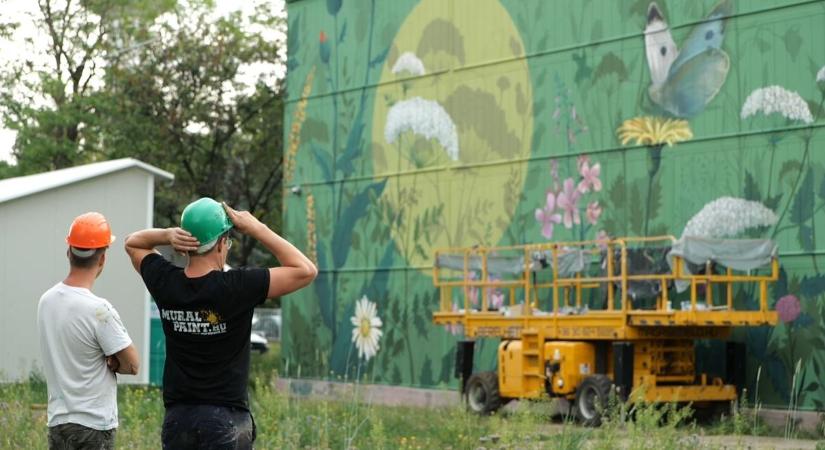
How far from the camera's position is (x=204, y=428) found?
6316 millimetres

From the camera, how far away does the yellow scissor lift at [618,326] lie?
64.0 ft

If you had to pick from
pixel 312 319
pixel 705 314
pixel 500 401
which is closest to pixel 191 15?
pixel 312 319

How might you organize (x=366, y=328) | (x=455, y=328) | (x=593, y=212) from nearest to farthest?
(x=593, y=212)
(x=455, y=328)
(x=366, y=328)

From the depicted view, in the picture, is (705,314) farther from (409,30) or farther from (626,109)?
(409,30)

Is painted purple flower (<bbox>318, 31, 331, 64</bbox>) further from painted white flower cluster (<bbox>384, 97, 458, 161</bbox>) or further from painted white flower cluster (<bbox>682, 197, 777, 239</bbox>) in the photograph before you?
painted white flower cluster (<bbox>682, 197, 777, 239</bbox>)

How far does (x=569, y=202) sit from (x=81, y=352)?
56.0 feet

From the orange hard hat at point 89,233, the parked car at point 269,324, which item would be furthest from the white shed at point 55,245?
the parked car at point 269,324

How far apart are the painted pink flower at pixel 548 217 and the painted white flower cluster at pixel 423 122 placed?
117 inches

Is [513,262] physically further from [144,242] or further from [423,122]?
→ [144,242]

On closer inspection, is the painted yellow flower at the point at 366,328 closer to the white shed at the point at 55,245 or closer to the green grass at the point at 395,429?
the white shed at the point at 55,245

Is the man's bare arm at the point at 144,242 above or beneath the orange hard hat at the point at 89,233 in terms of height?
beneath

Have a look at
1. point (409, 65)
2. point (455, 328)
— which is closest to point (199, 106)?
point (409, 65)

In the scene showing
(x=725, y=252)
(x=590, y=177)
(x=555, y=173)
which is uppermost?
(x=555, y=173)

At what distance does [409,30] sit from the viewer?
28422 mm
